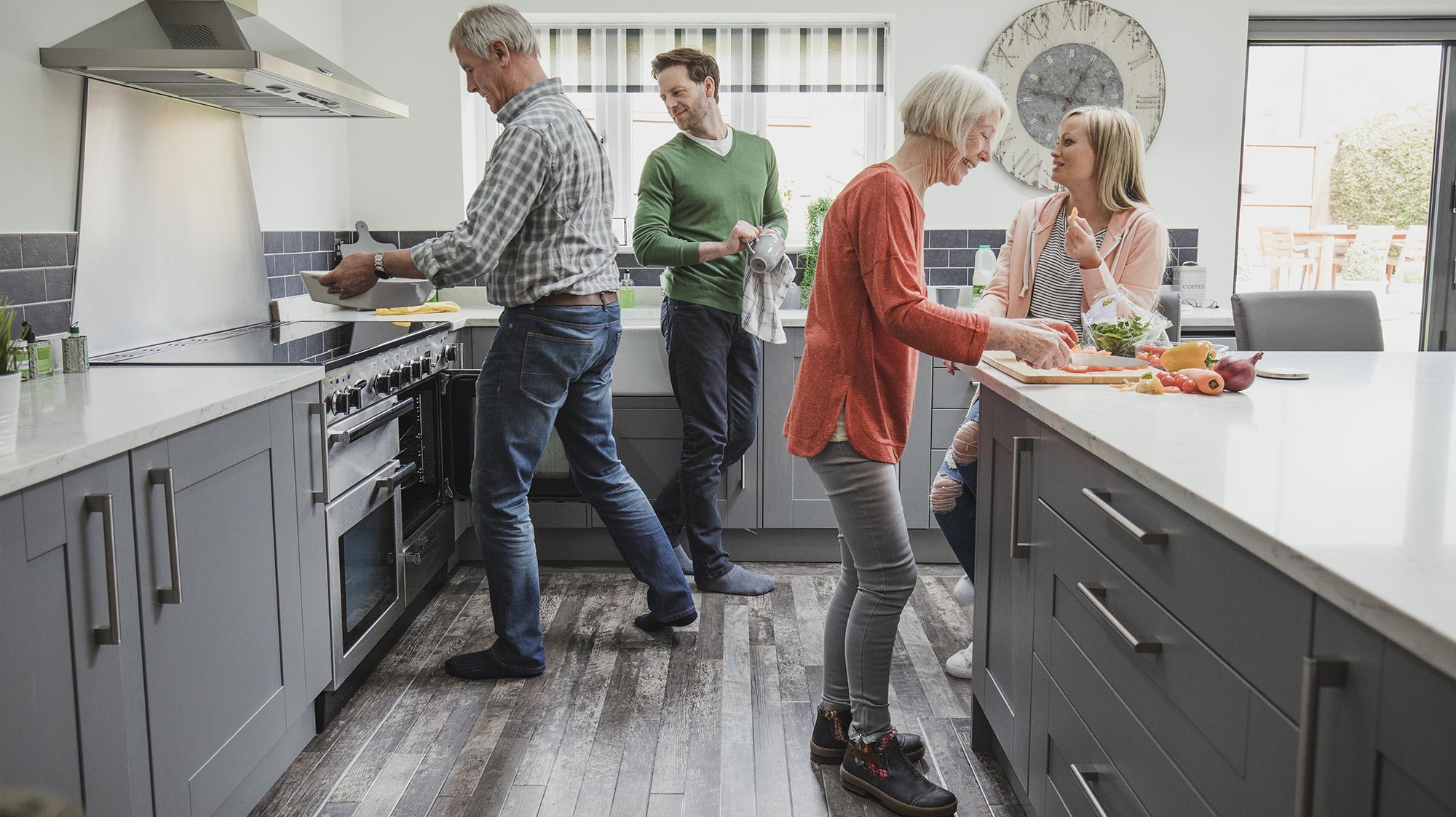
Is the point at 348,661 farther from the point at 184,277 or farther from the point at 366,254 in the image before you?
the point at 184,277

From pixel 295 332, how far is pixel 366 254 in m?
0.67

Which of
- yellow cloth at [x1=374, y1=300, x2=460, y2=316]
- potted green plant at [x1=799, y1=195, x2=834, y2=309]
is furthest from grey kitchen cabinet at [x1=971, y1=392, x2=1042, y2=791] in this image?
yellow cloth at [x1=374, y1=300, x2=460, y2=316]

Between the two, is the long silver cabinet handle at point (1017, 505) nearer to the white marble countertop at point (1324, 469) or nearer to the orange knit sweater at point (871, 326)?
the white marble countertop at point (1324, 469)

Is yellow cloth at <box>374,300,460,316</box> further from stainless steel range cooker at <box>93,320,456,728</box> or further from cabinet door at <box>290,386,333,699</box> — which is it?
cabinet door at <box>290,386,333,699</box>

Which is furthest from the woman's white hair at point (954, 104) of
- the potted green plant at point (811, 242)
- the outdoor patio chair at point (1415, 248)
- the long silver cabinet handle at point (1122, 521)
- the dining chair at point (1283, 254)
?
the outdoor patio chair at point (1415, 248)

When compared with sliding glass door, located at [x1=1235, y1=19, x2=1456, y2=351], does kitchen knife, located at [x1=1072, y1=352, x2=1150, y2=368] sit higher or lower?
lower

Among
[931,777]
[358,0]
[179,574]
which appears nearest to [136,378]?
[179,574]

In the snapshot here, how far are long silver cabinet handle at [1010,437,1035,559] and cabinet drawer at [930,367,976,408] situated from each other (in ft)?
5.46

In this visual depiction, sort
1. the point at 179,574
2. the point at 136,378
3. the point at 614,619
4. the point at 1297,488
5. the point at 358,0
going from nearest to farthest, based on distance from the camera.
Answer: the point at 1297,488 → the point at 179,574 → the point at 136,378 → the point at 614,619 → the point at 358,0

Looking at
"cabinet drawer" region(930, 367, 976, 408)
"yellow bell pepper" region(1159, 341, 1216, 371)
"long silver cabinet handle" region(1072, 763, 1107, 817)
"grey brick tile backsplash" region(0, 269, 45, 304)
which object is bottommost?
"long silver cabinet handle" region(1072, 763, 1107, 817)

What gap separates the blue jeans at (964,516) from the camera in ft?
8.22

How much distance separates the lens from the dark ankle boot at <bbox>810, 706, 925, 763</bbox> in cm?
228

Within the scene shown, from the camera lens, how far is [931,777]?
7.36 feet

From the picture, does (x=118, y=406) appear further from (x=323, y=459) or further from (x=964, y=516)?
(x=964, y=516)
